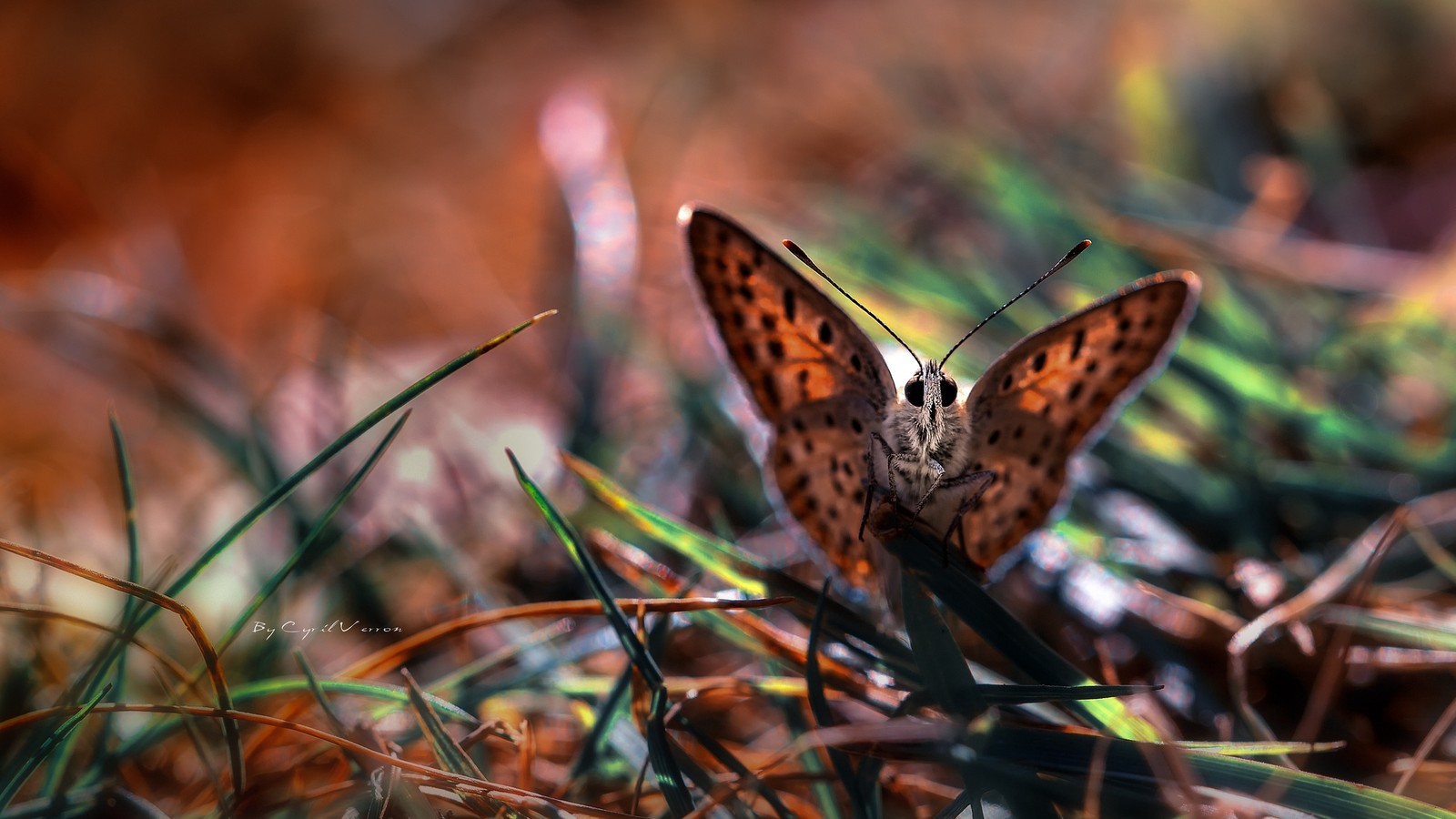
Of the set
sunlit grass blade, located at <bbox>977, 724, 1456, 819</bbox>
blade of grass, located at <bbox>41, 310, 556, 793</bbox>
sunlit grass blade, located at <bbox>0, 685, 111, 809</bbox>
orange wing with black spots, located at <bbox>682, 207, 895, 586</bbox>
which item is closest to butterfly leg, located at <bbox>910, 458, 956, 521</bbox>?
orange wing with black spots, located at <bbox>682, 207, 895, 586</bbox>

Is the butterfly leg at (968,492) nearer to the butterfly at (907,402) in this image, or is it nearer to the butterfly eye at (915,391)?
the butterfly at (907,402)

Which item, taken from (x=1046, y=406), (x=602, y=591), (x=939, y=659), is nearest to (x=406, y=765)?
(x=602, y=591)

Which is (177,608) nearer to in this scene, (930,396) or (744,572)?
(744,572)

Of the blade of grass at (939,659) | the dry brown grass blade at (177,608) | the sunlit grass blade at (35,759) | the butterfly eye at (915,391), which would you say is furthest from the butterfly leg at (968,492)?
the sunlit grass blade at (35,759)

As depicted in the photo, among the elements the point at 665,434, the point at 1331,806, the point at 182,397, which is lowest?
the point at 1331,806

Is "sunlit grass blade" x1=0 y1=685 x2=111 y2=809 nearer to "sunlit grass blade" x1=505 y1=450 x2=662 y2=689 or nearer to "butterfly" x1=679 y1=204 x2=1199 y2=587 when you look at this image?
"sunlit grass blade" x1=505 y1=450 x2=662 y2=689

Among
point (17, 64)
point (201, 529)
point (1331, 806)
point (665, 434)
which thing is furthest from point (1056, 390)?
point (17, 64)

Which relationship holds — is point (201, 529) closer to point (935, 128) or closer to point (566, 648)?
point (566, 648)
